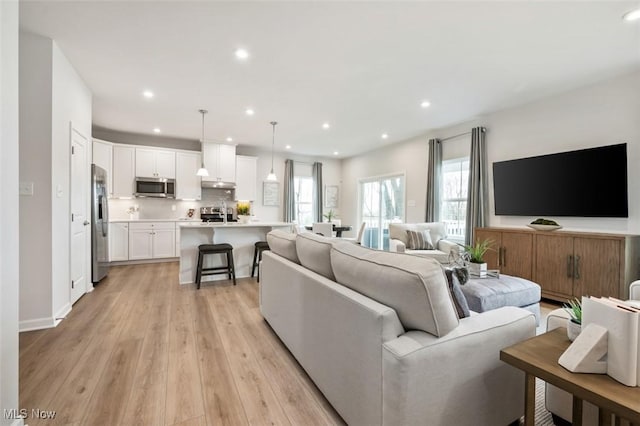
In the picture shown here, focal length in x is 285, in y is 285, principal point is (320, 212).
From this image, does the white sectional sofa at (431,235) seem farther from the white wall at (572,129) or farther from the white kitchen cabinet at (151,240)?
the white kitchen cabinet at (151,240)

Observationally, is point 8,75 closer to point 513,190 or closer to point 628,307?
point 628,307

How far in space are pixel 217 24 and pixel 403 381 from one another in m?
2.86

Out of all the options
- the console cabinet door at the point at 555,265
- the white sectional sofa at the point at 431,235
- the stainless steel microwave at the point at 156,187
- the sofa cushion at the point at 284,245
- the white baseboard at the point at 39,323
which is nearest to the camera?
the sofa cushion at the point at 284,245

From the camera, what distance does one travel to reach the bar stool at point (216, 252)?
4035mm

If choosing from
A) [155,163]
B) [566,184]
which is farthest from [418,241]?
[155,163]

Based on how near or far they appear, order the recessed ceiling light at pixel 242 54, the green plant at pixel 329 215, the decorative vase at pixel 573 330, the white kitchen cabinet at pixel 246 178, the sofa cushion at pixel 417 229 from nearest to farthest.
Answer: the decorative vase at pixel 573 330, the recessed ceiling light at pixel 242 54, the sofa cushion at pixel 417 229, the white kitchen cabinet at pixel 246 178, the green plant at pixel 329 215

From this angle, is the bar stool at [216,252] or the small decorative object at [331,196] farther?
the small decorative object at [331,196]

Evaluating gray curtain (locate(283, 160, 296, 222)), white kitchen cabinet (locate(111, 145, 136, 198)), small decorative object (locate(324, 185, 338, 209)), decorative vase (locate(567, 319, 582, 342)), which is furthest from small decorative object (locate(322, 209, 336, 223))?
decorative vase (locate(567, 319, 582, 342))

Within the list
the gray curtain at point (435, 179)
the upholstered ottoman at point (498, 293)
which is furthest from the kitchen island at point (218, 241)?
the upholstered ottoman at point (498, 293)

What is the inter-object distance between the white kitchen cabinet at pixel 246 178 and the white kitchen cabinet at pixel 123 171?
6.86ft

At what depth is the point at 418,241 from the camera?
4.55 metres

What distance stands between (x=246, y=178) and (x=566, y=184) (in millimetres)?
5879

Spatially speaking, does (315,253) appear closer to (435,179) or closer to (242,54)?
(242,54)

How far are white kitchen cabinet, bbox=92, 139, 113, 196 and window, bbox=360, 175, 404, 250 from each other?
5646 millimetres
